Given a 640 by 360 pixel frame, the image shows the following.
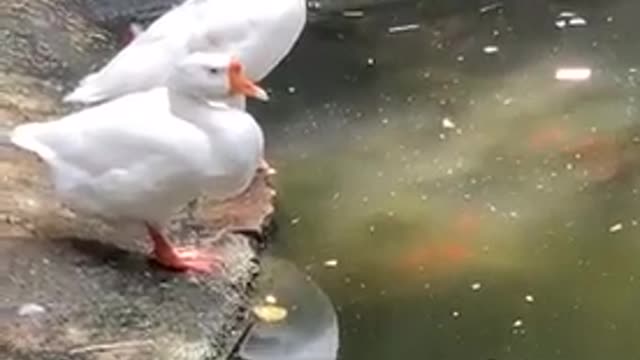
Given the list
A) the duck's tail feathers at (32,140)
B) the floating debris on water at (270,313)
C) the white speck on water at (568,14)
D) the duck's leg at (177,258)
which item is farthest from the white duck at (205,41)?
the white speck on water at (568,14)

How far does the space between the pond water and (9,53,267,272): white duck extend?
0.47 m

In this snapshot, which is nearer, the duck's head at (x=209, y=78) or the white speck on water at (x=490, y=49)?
A: the duck's head at (x=209, y=78)

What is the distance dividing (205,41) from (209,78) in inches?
14.0

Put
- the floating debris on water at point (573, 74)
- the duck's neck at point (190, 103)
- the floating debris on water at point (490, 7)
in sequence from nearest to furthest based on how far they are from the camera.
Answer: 1. the duck's neck at point (190, 103)
2. the floating debris on water at point (573, 74)
3. the floating debris on water at point (490, 7)

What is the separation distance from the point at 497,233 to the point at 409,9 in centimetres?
122

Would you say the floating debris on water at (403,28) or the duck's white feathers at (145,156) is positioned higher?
the duck's white feathers at (145,156)

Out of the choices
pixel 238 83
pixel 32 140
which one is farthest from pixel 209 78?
pixel 32 140

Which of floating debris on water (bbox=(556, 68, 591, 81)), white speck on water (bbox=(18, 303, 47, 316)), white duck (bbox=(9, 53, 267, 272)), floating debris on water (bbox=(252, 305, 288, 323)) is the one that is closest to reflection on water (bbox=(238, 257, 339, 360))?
floating debris on water (bbox=(252, 305, 288, 323))

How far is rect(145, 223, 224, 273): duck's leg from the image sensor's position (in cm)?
287

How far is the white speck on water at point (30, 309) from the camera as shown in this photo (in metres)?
2.68

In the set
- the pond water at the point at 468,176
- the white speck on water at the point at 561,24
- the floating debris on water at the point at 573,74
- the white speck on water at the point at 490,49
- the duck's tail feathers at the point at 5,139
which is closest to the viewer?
the pond water at the point at 468,176

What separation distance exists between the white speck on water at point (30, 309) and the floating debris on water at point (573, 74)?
66.3 inches

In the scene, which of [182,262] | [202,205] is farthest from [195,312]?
[202,205]

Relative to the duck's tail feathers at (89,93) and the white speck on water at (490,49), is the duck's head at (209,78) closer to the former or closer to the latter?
the duck's tail feathers at (89,93)
